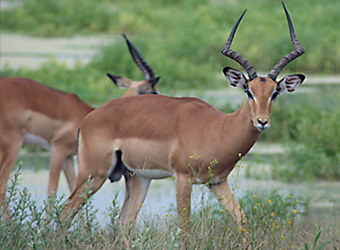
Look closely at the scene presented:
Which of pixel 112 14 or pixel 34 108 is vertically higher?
pixel 112 14

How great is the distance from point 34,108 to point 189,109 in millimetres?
2453

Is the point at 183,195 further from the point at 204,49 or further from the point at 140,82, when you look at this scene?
the point at 204,49

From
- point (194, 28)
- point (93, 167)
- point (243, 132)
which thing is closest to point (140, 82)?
point (93, 167)

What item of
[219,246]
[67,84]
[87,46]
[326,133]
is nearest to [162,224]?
[219,246]

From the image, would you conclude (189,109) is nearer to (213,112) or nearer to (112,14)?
(213,112)

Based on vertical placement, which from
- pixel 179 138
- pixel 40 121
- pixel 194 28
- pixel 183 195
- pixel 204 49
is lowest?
pixel 183 195

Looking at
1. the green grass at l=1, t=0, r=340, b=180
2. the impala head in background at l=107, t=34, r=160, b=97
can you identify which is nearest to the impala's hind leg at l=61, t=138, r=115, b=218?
the impala head in background at l=107, t=34, r=160, b=97

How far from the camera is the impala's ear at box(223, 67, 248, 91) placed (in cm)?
432

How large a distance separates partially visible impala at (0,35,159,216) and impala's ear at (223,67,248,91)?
Result: 8.24 feet

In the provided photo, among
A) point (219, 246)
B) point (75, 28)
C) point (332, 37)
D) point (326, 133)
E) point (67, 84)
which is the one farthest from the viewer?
point (75, 28)

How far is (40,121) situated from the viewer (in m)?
6.33

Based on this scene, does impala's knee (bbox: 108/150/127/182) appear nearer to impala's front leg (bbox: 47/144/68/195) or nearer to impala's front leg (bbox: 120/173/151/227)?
impala's front leg (bbox: 120/173/151/227)

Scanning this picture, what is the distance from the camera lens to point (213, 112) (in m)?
4.62

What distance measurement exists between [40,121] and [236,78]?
2816 mm
